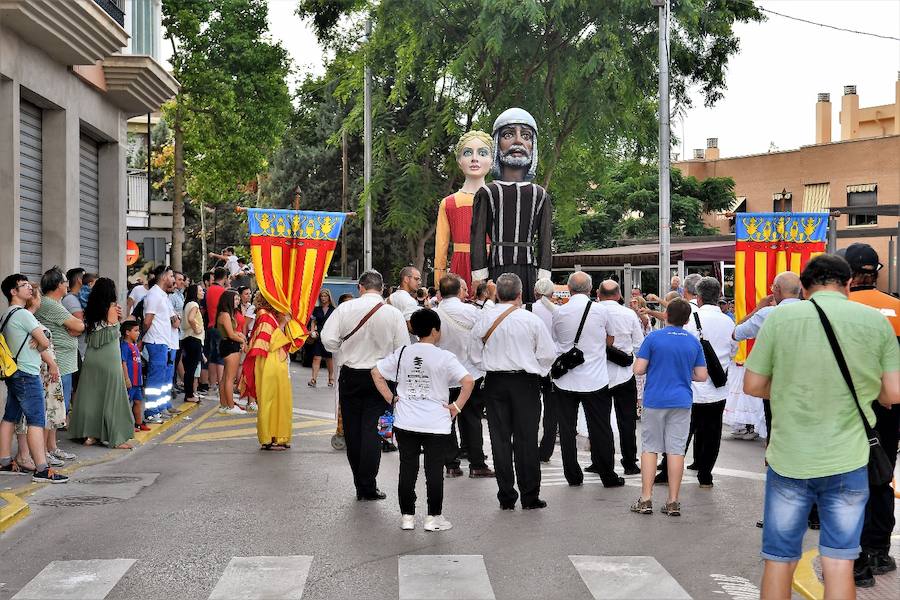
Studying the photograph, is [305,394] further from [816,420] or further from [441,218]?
[816,420]

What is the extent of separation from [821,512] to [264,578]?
3359 mm

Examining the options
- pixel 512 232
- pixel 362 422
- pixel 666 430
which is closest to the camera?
pixel 666 430

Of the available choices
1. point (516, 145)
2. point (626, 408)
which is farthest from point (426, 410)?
point (516, 145)

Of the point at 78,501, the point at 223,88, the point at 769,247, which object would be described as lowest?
the point at 78,501

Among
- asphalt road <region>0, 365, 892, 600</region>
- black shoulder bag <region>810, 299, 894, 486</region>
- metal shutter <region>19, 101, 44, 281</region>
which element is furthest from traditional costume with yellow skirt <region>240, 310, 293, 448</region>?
black shoulder bag <region>810, 299, 894, 486</region>

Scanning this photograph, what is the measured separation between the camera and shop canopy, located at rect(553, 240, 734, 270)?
28641 mm

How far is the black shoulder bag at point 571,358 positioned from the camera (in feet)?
37.5

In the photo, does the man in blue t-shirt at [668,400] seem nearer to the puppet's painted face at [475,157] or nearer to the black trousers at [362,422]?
the black trousers at [362,422]

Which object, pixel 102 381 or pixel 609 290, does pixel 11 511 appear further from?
pixel 609 290

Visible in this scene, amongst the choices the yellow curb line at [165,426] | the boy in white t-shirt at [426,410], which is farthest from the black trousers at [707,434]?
the yellow curb line at [165,426]

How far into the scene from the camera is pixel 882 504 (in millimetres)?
7723

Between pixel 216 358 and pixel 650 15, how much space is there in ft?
47.2

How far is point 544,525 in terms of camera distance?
9422 millimetres

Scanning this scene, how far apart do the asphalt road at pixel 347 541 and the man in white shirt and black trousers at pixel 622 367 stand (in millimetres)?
423
